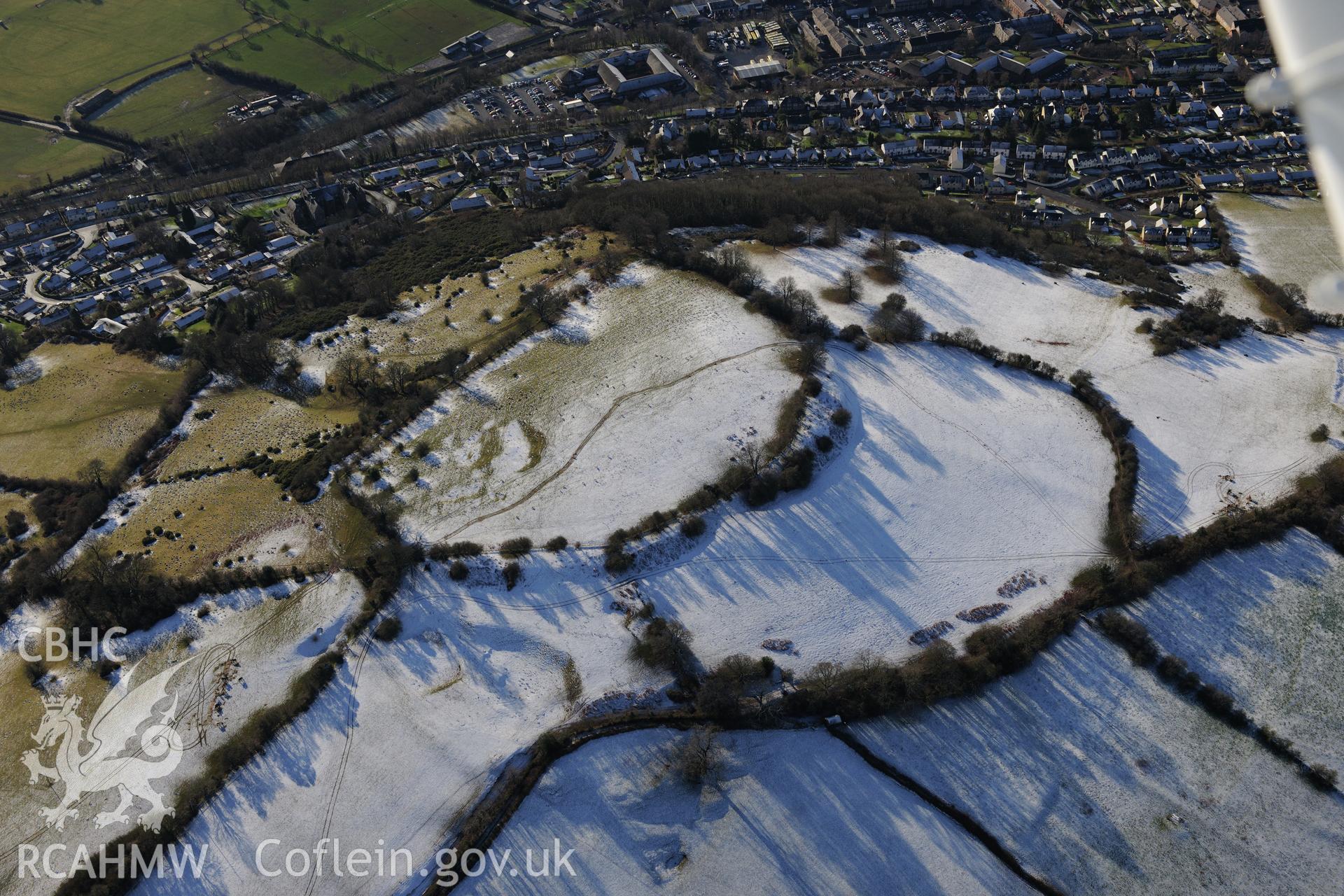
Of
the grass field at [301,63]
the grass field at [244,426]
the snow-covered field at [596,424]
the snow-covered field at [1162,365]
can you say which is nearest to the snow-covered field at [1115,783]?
the snow-covered field at [1162,365]

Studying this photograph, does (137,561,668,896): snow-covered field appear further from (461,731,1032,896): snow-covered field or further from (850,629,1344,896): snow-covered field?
(850,629,1344,896): snow-covered field

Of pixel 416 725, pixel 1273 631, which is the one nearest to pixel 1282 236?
pixel 1273 631

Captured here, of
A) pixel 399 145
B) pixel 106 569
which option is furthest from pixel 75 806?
pixel 399 145

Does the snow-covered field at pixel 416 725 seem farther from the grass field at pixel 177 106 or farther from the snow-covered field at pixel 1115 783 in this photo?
the grass field at pixel 177 106

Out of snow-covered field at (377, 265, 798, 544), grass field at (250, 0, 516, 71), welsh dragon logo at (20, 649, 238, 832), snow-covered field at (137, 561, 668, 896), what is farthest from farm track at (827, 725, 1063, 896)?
grass field at (250, 0, 516, 71)

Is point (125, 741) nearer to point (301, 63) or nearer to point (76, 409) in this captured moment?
point (76, 409)
